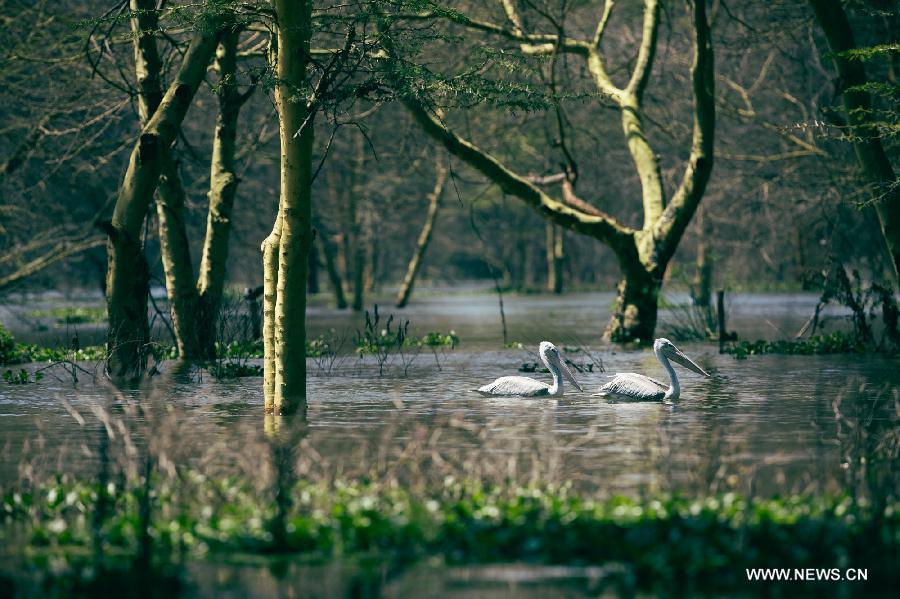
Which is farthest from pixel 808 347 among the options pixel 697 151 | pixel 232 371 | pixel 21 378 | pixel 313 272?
pixel 313 272

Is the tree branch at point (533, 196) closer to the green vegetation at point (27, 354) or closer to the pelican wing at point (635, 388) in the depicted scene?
the green vegetation at point (27, 354)

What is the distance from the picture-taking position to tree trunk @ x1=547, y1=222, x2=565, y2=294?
66.9m

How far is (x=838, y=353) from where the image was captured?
25.2 meters

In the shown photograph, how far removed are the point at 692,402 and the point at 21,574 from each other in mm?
10787

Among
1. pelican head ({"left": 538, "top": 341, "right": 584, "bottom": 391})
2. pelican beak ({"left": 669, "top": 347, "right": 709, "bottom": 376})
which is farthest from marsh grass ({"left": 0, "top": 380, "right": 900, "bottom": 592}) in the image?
pelican beak ({"left": 669, "top": 347, "right": 709, "bottom": 376})

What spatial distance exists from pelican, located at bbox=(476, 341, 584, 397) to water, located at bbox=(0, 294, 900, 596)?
8.0 inches

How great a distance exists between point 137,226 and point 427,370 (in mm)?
5343

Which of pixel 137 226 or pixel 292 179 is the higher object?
pixel 292 179

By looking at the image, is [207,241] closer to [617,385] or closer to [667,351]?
[667,351]

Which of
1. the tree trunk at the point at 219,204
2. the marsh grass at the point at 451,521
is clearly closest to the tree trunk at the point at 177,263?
the tree trunk at the point at 219,204

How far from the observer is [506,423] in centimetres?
1490

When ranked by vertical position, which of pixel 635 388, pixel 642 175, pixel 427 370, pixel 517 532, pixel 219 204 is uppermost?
pixel 642 175

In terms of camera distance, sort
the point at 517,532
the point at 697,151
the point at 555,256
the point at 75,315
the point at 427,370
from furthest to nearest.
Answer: the point at 555,256, the point at 75,315, the point at 697,151, the point at 427,370, the point at 517,532

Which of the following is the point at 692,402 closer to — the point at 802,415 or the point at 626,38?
the point at 802,415
